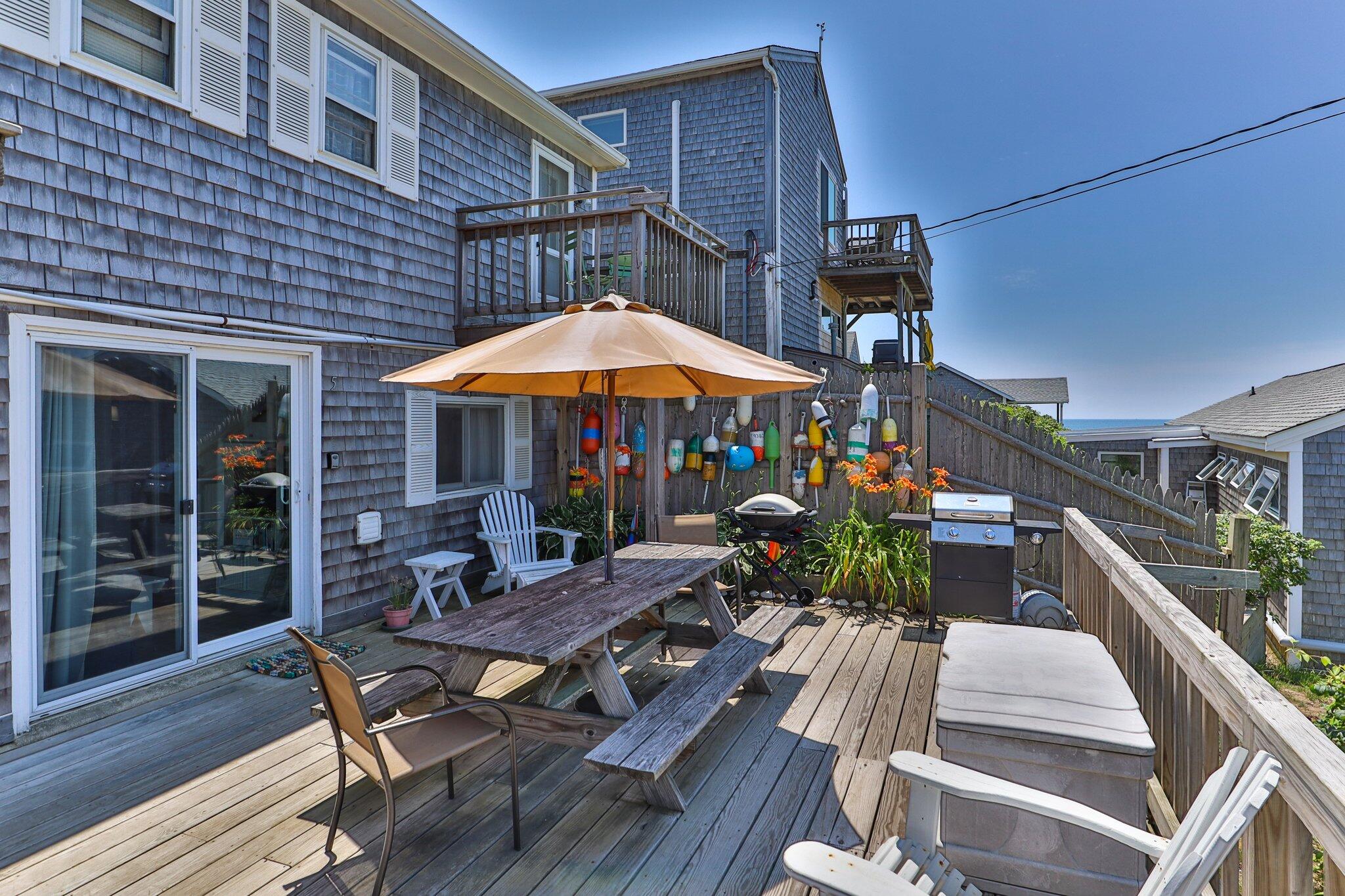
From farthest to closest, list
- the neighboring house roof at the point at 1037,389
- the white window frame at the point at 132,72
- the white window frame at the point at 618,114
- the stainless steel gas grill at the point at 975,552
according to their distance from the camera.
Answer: the neighboring house roof at the point at 1037,389 → the white window frame at the point at 618,114 → the stainless steel gas grill at the point at 975,552 → the white window frame at the point at 132,72

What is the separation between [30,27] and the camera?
11.3 ft

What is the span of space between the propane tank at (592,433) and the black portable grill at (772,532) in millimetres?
2047

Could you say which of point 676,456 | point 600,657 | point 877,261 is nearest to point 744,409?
point 676,456

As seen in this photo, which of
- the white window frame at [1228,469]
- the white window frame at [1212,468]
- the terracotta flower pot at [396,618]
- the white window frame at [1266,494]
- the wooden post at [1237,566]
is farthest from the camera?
the white window frame at [1212,468]

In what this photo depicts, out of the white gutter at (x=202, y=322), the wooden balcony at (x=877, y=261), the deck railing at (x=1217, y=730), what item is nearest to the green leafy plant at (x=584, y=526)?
the white gutter at (x=202, y=322)

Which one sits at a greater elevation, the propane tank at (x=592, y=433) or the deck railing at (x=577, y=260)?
the deck railing at (x=577, y=260)

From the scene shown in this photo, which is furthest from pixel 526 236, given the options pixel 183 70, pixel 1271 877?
pixel 1271 877

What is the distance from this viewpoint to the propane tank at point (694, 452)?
7.05 m

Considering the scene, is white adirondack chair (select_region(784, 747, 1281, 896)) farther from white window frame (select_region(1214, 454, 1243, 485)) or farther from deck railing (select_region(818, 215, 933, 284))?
white window frame (select_region(1214, 454, 1243, 485))

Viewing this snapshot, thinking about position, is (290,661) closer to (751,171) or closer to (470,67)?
(470,67)

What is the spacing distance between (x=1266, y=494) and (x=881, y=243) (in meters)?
7.40

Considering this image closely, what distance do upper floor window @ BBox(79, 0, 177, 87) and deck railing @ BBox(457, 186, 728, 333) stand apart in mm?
2578

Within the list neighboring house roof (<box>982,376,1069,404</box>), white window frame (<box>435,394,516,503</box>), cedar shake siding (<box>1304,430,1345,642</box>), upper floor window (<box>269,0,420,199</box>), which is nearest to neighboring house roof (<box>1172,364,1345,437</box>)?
cedar shake siding (<box>1304,430,1345,642</box>)

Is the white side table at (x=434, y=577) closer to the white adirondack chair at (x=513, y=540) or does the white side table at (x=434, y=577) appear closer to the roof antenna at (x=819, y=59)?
the white adirondack chair at (x=513, y=540)
